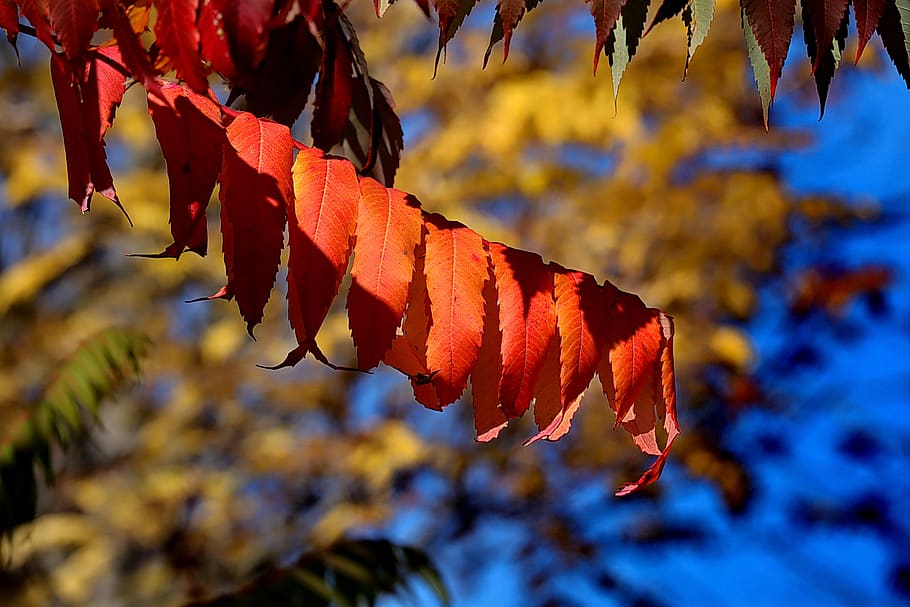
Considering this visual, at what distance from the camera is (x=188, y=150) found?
3.47 ft

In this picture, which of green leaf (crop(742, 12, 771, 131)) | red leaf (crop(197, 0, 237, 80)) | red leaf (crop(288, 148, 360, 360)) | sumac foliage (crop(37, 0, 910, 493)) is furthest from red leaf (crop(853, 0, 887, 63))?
red leaf (crop(197, 0, 237, 80))

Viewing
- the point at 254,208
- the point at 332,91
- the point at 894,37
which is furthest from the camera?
the point at 332,91

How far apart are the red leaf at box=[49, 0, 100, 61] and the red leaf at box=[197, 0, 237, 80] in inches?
4.8

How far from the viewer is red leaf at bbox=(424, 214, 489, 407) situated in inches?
43.1

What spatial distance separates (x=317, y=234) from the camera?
3.49 ft

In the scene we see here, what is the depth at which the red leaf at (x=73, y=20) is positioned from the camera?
978mm

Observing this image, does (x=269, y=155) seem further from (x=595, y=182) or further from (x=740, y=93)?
(x=740, y=93)

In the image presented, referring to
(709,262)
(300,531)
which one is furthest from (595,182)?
(300,531)

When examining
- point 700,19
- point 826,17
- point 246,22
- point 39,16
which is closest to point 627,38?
point 700,19

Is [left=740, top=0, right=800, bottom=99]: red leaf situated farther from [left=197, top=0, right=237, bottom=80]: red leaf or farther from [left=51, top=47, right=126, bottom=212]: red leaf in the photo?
[left=51, top=47, right=126, bottom=212]: red leaf

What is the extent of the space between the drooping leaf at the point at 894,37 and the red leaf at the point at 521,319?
54cm

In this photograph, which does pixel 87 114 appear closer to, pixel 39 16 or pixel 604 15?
pixel 39 16

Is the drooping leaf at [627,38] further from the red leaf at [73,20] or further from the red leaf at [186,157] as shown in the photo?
the red leaf at [73,20]

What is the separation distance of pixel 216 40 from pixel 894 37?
88 cm
